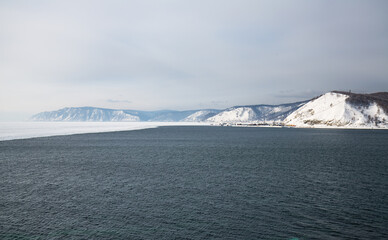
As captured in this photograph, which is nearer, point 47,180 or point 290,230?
point 290,230

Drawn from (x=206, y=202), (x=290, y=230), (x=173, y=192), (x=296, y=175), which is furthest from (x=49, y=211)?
(x=296, y=175)

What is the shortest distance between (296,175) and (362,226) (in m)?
16.1

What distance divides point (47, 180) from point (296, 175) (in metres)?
30.0

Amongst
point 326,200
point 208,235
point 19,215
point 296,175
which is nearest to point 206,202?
point 208,235

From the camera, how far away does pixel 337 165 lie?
39.7 m

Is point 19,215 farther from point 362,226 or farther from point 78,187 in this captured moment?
point 362,226

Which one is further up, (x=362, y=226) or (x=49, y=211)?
(x=49, y=211)

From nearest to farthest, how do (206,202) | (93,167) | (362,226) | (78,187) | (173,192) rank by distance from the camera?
(362,226) → (206,202) → (173,192) → (78,187) → (93,167)

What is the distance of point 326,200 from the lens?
73.2 feet

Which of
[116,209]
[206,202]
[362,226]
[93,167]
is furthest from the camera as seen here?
[93,167]

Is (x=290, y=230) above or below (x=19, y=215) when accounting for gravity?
below

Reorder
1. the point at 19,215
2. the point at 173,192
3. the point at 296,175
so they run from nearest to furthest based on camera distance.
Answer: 1. the point at 19,215
2. the point at 173,192
3. the point at 296,175

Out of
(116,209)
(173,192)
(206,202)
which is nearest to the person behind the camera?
(116,209)

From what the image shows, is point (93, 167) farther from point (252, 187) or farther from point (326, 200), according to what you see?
point (326, 200)
